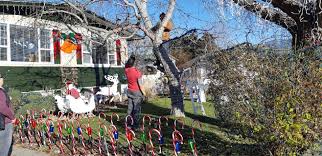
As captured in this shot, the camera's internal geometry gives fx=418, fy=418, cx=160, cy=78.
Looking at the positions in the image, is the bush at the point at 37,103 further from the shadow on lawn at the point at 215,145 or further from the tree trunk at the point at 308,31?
the tree trunk at the point at 308,31

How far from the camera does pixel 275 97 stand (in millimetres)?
5250

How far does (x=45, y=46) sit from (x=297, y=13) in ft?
42.7

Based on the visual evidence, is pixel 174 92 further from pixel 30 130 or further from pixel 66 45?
pixel 66 45

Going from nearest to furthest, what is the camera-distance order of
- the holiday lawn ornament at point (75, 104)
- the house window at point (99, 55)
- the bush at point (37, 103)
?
1. the holiday lawn ornament at point (75, 104)
2. the bush at point (37, 103)
3. the house window at point (99, 55)

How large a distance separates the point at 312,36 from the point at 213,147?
2.62 metres

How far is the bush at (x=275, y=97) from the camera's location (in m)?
5.11

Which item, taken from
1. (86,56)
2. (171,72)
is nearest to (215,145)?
(171,72)

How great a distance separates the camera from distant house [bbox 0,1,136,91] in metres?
15.2

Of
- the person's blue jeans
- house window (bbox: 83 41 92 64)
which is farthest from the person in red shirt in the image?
house window (bbox: 83 41 92 64)

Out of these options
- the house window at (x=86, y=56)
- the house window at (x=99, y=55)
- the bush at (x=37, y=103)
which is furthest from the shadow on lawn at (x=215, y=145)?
the house window at (x=99, y=55)

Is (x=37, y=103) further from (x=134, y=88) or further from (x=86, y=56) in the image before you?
(x=86, y=56)

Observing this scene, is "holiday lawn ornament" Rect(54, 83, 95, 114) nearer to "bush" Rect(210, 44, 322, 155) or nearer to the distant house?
the distant house

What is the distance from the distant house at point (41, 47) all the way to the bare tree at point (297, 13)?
7.31 metres

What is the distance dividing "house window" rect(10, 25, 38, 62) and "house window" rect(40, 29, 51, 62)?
364 mm
